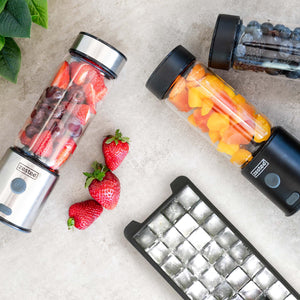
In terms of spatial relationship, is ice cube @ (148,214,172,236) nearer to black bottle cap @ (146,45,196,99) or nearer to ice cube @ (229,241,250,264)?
ice cube @ (229,241,250,264)

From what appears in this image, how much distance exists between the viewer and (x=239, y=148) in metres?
1.06

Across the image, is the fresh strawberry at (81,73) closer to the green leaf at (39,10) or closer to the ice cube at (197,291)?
the green leaf at (39,10)

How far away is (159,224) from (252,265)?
29cm


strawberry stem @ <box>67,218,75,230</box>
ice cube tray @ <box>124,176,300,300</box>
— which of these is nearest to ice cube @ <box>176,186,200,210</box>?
ice cube tray @ <box>124,176,300,300</box>

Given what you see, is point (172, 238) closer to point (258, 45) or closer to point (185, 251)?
point (185, 251)

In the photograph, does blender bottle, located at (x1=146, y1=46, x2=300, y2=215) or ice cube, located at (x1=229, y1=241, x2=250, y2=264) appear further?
ice cube, located at (x1=229, y1=241, x2=250, y2=264)

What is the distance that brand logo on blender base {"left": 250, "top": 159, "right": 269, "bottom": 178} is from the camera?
1.02 meters

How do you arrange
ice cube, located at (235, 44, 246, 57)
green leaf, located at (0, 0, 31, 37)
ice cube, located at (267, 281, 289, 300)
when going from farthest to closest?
ice cube, located at (267, 281, 289, 300) → ice cube, located at (235, 44, 246, 57) → green leaf, located at (0, 0, 31, 37)

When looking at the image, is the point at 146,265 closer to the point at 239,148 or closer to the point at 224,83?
the point at 239,148

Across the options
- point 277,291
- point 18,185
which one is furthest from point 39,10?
point 277,291

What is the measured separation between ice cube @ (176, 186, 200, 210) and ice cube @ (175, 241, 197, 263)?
0.36ft

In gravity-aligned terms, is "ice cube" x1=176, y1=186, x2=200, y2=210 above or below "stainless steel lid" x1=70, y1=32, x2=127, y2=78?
below

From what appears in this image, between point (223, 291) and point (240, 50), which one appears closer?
point (240, 50)

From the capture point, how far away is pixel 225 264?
1145 millimetres
